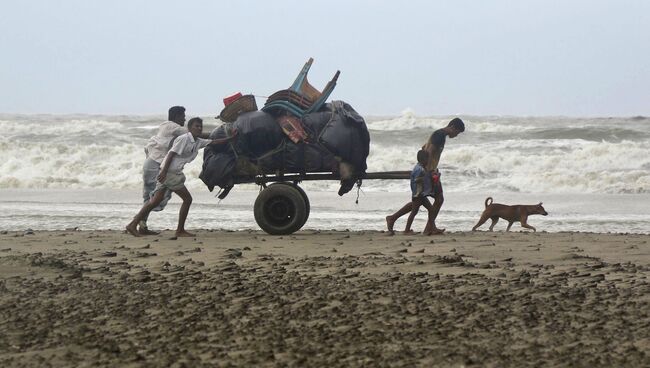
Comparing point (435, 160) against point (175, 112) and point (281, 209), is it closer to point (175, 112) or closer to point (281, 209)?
point (281, 209)

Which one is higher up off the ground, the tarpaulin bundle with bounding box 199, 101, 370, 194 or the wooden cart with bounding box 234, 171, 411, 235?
the tarpaulin bundle with bounding box 199, 101, 370, 194

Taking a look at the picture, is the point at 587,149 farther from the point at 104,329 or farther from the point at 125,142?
the point at 104,329

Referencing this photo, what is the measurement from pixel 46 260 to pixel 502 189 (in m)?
15.3

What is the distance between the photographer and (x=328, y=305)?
623 cm

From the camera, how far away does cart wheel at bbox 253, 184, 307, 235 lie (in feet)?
36.2

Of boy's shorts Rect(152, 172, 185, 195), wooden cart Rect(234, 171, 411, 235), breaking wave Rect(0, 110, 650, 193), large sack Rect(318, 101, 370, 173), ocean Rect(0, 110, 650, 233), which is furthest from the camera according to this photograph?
breaking wave Rect(0, 110, 650, 193)

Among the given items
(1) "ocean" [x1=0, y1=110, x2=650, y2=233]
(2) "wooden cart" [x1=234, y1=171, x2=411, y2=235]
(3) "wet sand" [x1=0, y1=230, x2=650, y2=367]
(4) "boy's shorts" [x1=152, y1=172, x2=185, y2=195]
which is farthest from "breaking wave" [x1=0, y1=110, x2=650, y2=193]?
(3) "wet sand" [x1=0, y1=230, x2=650, y2=367]

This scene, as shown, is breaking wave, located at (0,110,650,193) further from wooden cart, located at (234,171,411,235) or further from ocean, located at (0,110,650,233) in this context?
wooden cart, located at (234,171,411,235)

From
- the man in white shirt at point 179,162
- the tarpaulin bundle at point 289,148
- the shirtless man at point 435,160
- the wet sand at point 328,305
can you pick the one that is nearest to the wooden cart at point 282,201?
the tarpaulin bundle at point 289,148

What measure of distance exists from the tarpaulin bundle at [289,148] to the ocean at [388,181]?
115 inches

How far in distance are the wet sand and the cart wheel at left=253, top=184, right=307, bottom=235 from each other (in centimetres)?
129

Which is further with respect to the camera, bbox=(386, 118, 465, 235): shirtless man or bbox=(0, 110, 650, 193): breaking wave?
bbox=(0, 110, 650, 193): breaking wave

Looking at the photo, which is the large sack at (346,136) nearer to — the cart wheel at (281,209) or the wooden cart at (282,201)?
the wooden cart at (282,201)

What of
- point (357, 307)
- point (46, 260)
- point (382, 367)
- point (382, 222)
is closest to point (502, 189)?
point (382, 222)
